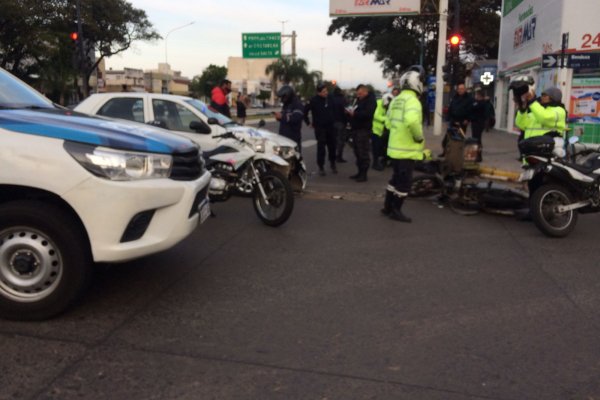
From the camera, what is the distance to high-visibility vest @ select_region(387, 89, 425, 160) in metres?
7.05

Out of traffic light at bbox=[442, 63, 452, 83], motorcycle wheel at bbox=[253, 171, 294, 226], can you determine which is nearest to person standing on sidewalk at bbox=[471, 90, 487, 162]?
traffic light at bbox=[442, 63, 452, 83]

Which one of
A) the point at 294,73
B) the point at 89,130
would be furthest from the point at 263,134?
the point at 294,73

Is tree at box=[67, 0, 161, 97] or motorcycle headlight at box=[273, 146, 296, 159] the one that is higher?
tree at box=[67, 0, 161, 97]

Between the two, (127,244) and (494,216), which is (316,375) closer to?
(127,244)

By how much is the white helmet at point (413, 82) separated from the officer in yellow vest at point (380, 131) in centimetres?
474

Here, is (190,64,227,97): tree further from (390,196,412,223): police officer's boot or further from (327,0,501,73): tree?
(390,196,412,223): police officer's boot

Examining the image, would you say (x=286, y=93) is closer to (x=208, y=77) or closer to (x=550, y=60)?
(x=550, y=60)

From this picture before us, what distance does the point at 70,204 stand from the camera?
12.0 ft

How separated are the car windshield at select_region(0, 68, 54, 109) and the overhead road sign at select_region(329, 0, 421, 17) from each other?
67.9 ft

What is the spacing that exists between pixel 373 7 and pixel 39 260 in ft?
74.5

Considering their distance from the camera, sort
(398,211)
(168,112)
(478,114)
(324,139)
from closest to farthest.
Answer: (398,211)
(168,112)
(324,139)
(478,114)

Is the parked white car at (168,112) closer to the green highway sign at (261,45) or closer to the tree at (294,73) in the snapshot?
the green highway sign at (261,45)

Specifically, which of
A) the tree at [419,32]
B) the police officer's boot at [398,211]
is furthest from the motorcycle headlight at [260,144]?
the tree at [419,32]

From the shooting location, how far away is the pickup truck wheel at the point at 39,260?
3.70 m
